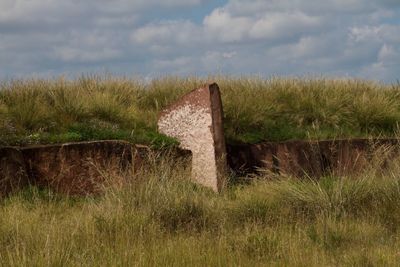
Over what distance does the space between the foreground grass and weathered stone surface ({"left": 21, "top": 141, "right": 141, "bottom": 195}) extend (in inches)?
17.9

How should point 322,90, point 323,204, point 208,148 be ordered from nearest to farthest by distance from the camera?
point 323,204 < point 208,148 < point 322,90

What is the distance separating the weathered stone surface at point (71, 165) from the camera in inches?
404

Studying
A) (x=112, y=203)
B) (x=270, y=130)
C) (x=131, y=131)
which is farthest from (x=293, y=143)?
(x=112, y=203)

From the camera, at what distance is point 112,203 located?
836cm

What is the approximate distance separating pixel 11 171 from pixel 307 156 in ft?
18.0

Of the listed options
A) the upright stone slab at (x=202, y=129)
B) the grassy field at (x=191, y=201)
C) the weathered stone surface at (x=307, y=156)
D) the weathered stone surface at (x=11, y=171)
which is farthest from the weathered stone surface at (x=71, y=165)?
the weathered stone surface at (x=307, y=156)

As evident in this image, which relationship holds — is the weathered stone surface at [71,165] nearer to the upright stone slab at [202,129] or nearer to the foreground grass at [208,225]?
the foreground grass at [208,225]

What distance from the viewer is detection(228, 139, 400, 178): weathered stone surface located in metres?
12.0

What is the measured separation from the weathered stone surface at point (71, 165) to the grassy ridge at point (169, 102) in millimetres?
433

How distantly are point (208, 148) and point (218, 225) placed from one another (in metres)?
3.05

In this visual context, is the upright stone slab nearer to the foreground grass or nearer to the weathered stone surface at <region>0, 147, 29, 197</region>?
the foreground grass

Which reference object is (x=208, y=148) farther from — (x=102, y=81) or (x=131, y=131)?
(x=102, y=81)

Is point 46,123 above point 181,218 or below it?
above

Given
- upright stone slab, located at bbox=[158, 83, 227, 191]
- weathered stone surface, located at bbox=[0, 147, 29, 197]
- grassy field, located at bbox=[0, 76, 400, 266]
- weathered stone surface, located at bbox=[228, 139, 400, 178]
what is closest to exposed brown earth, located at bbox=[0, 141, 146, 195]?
A: weathered stone surface, located at bbox=[0, 147, 29, 197]
